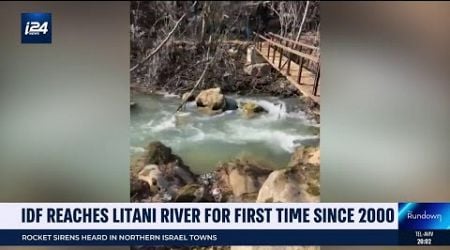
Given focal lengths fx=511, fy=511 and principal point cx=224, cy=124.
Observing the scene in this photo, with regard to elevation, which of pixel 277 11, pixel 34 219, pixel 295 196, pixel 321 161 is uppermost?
pixel 277 11

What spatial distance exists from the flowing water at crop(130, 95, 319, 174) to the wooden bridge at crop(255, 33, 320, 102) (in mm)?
94

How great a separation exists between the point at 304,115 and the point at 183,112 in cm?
55

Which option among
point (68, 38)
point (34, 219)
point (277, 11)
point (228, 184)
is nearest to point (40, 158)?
point (34, 219)

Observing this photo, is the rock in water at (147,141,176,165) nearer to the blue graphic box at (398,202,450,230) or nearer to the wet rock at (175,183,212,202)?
the wet rock at (175,183,212,202)

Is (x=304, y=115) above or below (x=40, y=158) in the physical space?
above

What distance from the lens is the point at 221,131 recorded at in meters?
2.30

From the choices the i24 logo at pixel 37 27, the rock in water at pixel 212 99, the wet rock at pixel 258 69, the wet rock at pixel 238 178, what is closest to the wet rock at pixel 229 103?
the rock in water at pixel 212 99

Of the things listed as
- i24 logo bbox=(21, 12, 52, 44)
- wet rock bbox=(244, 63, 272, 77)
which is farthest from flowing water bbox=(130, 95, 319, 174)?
i24 logo bbox=(21, 12, 52, 44)

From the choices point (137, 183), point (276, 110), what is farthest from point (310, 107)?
point (137, 183)

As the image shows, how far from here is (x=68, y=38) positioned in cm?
229

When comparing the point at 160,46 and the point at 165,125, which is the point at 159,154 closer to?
the point at 165,125

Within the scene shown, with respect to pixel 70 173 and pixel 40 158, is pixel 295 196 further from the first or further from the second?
pixel 40 158

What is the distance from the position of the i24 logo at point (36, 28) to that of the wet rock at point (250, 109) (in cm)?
95

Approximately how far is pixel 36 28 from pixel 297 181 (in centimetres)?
135
